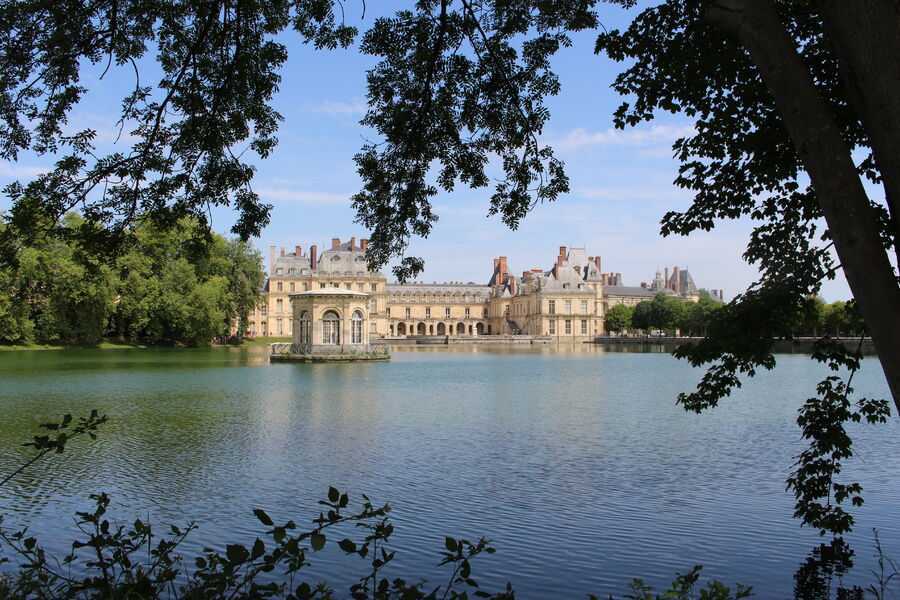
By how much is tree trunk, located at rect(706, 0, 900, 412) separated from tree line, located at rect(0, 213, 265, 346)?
38891mm

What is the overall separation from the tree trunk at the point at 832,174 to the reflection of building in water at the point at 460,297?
67605 mm

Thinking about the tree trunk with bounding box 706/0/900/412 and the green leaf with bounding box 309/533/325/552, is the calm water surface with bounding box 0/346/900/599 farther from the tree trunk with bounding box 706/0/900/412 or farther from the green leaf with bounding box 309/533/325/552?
the tree trunk with bounding box 706/0/900/412

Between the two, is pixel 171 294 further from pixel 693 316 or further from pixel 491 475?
pixel 693 316

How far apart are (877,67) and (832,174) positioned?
1.52 feet

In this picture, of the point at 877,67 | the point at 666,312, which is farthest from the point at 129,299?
the point at 666,312

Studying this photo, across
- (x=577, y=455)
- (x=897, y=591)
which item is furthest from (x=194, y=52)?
(x=577, y=455)

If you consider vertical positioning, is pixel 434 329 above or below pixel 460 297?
below

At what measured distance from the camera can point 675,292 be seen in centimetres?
11794

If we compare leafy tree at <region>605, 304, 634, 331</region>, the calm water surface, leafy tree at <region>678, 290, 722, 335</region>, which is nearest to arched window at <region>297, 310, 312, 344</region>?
the calm water surface

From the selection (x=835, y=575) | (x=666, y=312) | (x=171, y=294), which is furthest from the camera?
(x=666, y=312)

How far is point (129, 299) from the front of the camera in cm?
4688

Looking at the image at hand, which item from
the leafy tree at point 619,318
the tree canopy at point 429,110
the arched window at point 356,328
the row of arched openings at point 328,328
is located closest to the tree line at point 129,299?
the row of arched openings at point 328,328

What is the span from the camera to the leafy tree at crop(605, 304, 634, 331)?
3541 inches

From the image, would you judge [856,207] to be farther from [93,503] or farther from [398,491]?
[93,503]
